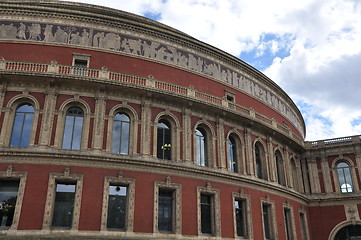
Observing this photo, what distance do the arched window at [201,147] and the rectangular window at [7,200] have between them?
11470 mm

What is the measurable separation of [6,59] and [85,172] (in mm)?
9538

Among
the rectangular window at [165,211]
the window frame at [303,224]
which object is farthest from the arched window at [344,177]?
the rectangular window at [165,211]

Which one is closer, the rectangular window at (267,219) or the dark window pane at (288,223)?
the rectangular window at (267,219)

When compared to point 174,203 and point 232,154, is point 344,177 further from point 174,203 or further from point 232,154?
point 174,203

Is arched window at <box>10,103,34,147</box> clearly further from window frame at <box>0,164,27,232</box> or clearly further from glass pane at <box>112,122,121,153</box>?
glass pane at <box>112,122,121,153</box>

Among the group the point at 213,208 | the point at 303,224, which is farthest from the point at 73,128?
the point at 303,224

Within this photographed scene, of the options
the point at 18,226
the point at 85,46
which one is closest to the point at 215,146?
the point at 85,46

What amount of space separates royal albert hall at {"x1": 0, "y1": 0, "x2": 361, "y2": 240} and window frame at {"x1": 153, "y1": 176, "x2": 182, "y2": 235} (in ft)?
0.21

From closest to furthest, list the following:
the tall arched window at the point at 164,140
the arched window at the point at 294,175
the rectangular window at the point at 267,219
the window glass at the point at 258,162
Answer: the tall arched window at the point at 164,140, the rectangular window at the point at 267,219, the window glass at the point at 258,162, the arched window at the point at 294,175

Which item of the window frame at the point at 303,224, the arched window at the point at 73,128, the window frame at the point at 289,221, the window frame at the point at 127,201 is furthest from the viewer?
the window frame at the point at 303,224

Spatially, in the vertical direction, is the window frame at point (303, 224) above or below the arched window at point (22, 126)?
below

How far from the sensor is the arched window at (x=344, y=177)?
33156mm

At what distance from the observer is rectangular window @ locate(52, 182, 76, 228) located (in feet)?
63.8

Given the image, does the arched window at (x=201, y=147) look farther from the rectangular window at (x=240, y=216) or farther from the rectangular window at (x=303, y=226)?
the rectangular window at (x=303, y=226)
